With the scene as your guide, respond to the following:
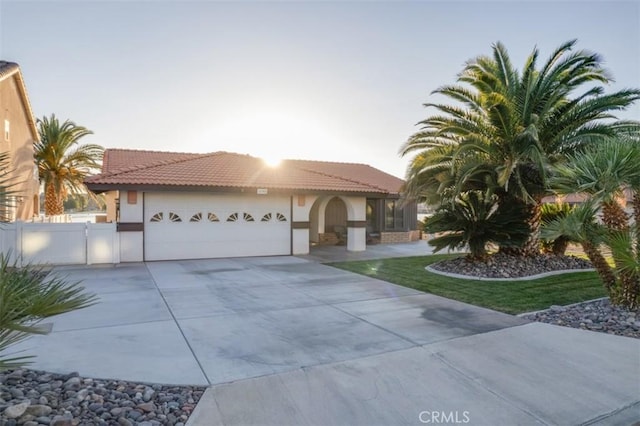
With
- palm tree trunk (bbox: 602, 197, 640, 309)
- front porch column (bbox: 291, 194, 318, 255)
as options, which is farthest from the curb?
Result: front porch column (bbox: 291, 194, 318, 255)

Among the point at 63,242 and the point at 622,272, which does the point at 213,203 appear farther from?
the point at 622,272

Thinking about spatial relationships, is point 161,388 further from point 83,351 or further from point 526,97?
point 526,97

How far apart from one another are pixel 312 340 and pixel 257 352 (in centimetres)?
88

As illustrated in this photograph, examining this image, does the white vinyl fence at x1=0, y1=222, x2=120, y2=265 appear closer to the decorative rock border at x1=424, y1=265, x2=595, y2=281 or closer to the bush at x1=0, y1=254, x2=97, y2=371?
the decorative rock border at x1=424, y1=265, x2=595, y2=281

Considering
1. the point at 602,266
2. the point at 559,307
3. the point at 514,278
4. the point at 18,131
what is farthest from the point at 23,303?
the point at 18,131

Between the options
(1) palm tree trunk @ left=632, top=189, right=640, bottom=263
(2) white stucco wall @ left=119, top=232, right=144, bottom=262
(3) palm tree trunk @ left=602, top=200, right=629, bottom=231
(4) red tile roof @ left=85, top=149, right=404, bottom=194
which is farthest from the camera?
(4) red tile roof @ left=85, top=149, right=404, bottom=194

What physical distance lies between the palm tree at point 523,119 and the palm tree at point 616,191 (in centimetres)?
255

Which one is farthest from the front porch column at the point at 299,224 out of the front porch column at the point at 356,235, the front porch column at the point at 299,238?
the front porch column at the point at 356,235

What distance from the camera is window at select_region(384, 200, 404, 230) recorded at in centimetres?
2209

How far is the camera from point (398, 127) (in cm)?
1772

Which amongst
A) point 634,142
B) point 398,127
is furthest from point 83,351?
A: point 398,127

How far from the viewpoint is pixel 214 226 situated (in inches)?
598

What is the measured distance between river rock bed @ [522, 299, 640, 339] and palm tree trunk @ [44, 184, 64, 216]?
2449 cm

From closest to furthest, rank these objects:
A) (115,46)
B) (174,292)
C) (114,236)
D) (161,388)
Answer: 1. (161,388)
2. (174,292)
3. (115,46)
4. (114,236)
